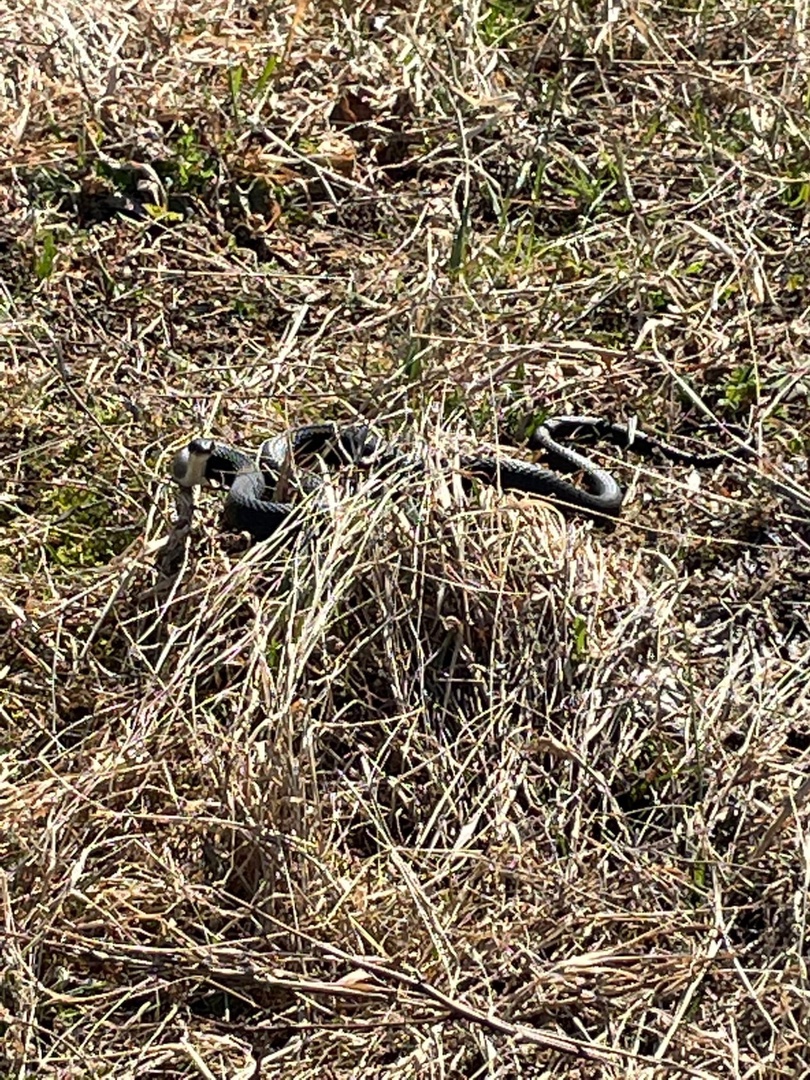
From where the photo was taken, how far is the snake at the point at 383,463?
4.12m

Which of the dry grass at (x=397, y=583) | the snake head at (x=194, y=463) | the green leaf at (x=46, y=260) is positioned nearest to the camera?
the dry grass at (x=397, y=583)

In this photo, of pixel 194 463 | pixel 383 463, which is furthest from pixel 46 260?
pixel 383 463

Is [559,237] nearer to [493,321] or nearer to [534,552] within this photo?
[493,321]

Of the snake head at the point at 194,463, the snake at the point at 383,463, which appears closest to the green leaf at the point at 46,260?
the snake at the point at 383,463

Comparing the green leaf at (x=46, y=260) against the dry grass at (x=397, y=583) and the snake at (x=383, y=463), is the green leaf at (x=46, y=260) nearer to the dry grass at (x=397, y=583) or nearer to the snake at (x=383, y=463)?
the dry grass at (x=397, y=583)

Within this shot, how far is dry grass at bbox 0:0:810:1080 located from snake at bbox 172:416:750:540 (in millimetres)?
72

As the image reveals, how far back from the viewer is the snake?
4121mm

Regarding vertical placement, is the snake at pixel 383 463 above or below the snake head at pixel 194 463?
below

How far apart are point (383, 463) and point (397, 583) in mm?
398

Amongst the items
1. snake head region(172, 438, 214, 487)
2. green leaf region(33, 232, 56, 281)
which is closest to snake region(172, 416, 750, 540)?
snake head region(172, 438, 214, 487)

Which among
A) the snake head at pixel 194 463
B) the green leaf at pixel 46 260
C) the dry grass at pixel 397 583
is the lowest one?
the dry grass at pixel 397 583

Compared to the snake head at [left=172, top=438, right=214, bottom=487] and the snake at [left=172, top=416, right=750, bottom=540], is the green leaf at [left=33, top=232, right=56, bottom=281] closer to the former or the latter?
the snake at [left=172, top=416, right=750, bottom=540]

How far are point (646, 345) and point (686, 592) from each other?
1.12 metres

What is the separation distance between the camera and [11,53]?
19.4 ft
